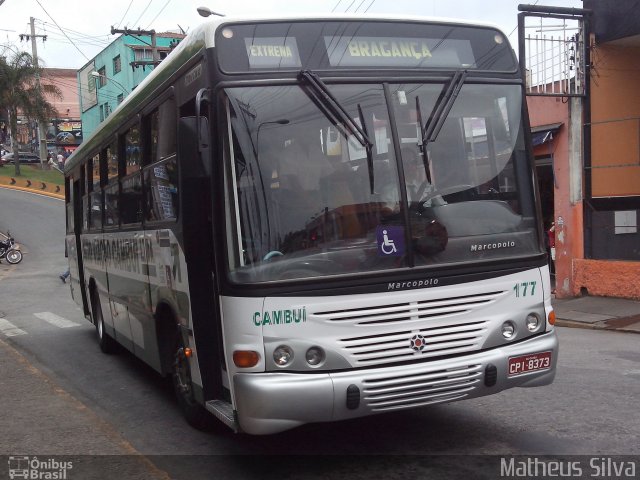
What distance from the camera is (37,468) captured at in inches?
207

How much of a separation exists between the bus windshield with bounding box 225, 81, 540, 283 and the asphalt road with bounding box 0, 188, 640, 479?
1.39 m

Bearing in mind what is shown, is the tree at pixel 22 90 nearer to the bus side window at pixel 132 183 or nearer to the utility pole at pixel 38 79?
the utility pole at pixel 38 79

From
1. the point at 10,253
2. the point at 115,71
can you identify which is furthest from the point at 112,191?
the point at 115,71

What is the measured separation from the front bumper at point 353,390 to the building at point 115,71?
41288 mm

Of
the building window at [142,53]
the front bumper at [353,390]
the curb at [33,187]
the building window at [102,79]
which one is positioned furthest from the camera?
the building window at [102,79]

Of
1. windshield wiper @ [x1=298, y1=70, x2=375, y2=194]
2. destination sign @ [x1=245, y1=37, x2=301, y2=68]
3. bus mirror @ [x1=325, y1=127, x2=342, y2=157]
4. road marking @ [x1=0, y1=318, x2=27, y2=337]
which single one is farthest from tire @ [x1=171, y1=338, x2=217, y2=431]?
road marking @ [x1=0, y1=318, x2=27, y2=337]

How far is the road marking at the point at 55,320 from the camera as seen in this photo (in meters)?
13.1

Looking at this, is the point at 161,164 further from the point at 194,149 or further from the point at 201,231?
the point at 194,149

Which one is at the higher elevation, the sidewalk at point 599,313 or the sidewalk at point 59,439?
the sidewalk at point 59,439

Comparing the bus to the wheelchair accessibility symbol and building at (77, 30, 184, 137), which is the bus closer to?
the wheelchair accessibility symbol

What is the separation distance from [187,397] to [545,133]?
11019 mm

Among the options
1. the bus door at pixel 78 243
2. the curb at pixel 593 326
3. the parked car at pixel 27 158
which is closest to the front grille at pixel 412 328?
the bus door at pixel 78 243

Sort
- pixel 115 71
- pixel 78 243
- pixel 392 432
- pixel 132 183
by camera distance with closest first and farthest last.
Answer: pixel 392 432, pixel 132 183, pixel 78 243, pixel 115 71

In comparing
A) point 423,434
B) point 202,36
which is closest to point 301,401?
point 423,434
